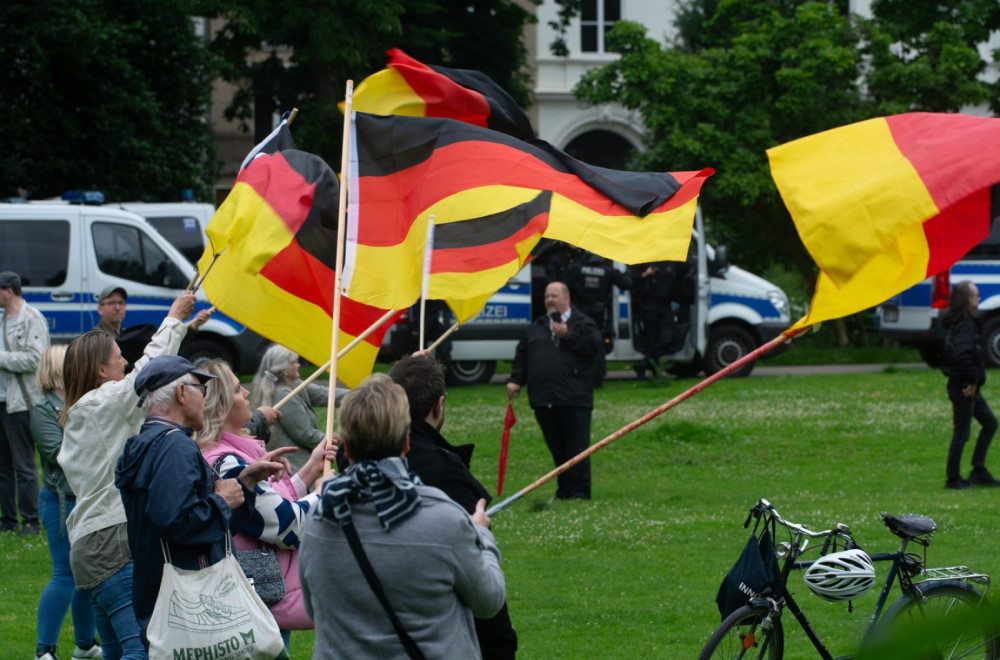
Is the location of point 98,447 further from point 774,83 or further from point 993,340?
point 774,83

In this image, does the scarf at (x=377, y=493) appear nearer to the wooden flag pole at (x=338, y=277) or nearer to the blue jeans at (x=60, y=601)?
the wooden flag pole at (x=338, y=277)

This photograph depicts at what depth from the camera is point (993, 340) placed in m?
22.1

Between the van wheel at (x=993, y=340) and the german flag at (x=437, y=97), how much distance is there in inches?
665

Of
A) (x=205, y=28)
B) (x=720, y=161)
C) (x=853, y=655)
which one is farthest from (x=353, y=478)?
(x=205, y=28)

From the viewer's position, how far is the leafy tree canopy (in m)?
25.7

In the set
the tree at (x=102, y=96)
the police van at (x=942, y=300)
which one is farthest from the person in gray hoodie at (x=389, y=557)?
the tree at (x=102, y=96)

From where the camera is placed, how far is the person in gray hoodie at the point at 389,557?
3223mm

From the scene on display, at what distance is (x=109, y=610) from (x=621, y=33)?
22706mm

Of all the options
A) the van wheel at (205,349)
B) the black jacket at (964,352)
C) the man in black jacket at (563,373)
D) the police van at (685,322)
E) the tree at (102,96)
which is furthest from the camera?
the tree at (102,96)

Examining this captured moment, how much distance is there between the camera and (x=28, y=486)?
10242mm

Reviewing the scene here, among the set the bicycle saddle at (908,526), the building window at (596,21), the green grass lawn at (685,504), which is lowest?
the green grass lawn at (685,504)

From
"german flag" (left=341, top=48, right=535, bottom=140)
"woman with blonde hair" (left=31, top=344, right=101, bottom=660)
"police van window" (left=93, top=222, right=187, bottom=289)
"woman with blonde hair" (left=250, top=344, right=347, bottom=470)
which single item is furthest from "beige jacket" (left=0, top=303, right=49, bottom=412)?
"police van window" (left=93, top=222, right=187, bottom=289)

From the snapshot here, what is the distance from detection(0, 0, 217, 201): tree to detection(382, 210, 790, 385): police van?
657 cm

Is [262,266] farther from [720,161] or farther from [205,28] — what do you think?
[205,28]
